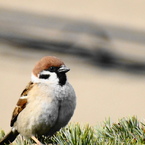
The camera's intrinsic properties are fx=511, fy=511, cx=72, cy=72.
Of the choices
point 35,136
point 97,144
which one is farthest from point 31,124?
point 97,144

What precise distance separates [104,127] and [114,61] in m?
2.31

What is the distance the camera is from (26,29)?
10.8 ft

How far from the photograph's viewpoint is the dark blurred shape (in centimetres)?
326

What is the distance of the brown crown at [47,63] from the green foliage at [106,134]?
1.15ft

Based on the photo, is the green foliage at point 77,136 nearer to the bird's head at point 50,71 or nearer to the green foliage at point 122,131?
the green foliage at point 122,131

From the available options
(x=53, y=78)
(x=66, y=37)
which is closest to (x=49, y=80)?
(x=53, y=78)

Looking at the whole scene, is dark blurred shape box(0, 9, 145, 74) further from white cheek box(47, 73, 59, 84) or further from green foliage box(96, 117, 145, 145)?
green foliage box(96, 117, 145, 145)

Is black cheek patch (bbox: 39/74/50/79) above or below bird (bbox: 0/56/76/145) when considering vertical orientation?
above

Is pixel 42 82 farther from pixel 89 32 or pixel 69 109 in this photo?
pixel 89 32

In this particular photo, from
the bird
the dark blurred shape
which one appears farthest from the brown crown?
the dark blurred shape

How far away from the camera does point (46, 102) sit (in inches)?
56.9

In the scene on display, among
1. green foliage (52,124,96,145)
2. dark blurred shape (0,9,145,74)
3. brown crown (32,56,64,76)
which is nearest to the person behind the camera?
green foliage (52,124,96,145)

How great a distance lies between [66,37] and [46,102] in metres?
1.87

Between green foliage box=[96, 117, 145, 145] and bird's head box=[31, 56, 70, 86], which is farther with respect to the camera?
bird's head box=[31, 56, 70, 86]
